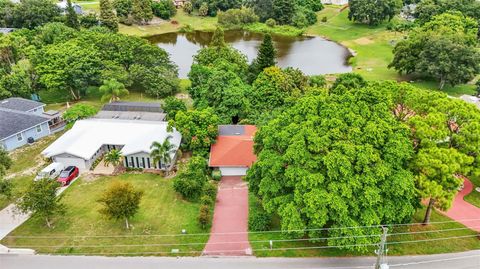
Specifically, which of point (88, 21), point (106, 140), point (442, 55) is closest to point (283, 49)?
point (442, 55)

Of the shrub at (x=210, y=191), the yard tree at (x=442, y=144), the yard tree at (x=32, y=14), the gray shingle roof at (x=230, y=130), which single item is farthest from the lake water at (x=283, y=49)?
the yard tree at (x=442, y=144)

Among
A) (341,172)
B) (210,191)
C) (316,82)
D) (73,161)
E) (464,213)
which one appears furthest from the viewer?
(316,82)

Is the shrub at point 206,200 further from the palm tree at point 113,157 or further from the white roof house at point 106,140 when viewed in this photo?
the palm tree at point 113,157

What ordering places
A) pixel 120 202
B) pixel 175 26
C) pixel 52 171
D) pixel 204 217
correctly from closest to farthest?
pixel 120 202 → pixel 204 217 → pixel 52 171 → pixel 175 26

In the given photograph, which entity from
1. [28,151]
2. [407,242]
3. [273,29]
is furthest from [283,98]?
[273,29]

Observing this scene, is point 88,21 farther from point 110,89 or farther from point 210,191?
point 210,191

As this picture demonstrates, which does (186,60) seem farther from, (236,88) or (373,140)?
(373,140)
